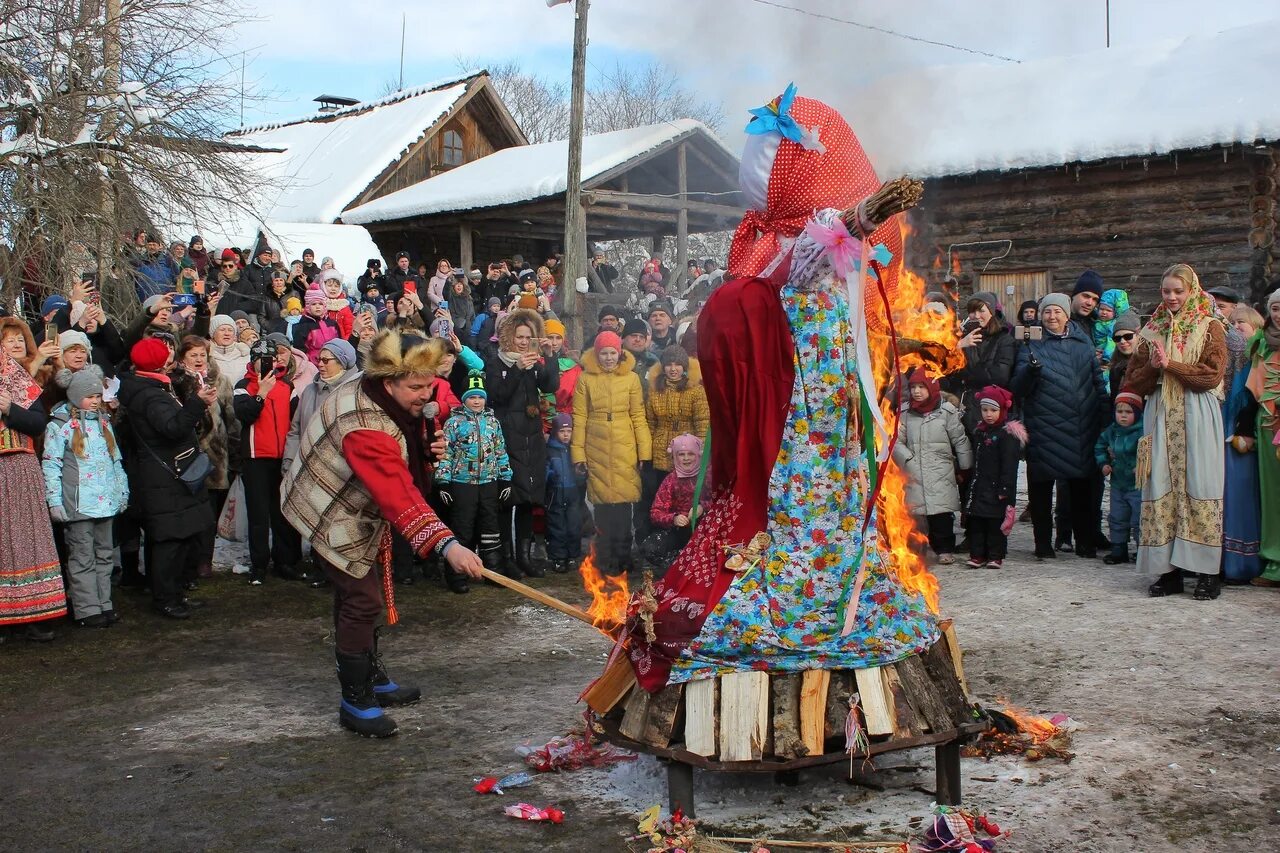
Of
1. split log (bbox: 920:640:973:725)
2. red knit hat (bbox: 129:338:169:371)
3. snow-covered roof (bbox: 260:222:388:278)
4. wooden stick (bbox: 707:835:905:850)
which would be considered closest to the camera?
wooden stick (bbox: 707:835:905:850)

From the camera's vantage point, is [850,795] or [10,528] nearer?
[850,795]

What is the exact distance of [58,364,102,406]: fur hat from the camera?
6633mm

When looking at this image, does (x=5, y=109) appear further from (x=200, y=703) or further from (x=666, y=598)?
(x=666, y=598)

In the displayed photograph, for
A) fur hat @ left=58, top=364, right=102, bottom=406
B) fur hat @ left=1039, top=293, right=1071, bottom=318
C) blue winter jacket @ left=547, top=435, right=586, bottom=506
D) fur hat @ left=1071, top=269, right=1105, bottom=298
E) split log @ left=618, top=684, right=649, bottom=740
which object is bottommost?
split log @ left=618, top=684, right=649, bottom=740

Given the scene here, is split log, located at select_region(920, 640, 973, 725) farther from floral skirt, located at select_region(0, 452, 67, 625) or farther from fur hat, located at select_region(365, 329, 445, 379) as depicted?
floral skirt, located at select_region(0, 452, 67, 625)

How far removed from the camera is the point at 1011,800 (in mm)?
3887

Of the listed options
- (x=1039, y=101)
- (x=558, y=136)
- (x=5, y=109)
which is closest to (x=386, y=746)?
(x=5, y=109)

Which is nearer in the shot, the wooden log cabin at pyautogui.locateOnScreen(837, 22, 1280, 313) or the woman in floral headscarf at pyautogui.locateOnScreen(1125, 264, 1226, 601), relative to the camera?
the woman in floral headscarf at pyautogui.locateOnScreen(1125, 264, 1226, 601)

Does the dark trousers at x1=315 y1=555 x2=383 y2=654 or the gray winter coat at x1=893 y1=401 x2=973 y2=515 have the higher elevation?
the gray winter coat at x1=893 y1=401 x2=973 y2=515

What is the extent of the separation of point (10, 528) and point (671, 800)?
14.4 ft

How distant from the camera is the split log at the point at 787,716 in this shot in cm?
359

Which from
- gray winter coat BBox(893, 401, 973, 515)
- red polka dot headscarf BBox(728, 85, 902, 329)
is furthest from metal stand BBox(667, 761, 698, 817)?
gray winter coat BBox(893, 401, 973, 515)

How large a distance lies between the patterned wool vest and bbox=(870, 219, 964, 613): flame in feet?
6.57

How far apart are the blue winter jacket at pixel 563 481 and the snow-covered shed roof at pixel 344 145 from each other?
1772 centimetres
